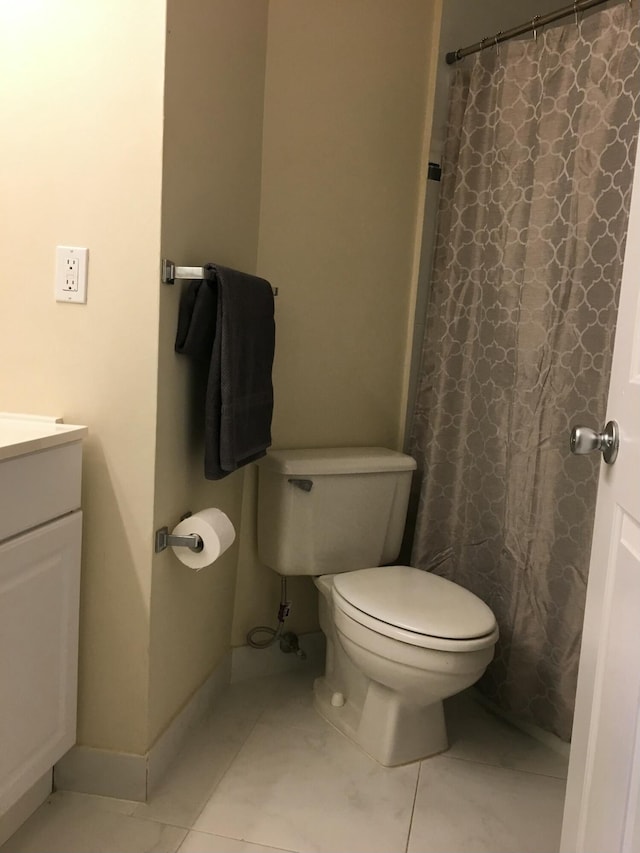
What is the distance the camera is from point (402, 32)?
2.02 metres

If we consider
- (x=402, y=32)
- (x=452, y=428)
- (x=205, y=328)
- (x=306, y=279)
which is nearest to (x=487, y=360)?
(x=452, y=428)

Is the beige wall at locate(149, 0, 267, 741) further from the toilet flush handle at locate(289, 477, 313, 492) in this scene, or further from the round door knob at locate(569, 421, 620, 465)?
the round door knob at locate(569, 421, 620, 465)

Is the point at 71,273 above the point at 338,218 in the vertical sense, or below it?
below

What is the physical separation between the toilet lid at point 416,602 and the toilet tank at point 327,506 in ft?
0.40

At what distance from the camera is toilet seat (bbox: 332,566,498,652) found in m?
1.58

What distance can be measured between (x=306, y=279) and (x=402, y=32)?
782mm

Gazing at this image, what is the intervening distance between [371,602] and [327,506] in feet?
1.13

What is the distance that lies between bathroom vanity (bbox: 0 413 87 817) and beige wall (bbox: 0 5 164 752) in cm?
6

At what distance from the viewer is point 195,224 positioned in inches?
60.2

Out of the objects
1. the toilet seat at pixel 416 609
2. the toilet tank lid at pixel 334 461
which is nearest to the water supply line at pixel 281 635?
the toilet seat at pixel 416 609

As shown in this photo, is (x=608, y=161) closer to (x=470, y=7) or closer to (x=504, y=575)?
(x=470, y=7)

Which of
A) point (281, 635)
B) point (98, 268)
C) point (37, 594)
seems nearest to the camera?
point (37, 594)

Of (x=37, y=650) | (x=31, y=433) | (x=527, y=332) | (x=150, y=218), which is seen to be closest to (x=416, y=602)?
(x=527, y=332)

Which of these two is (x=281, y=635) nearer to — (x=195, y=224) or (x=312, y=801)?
(x=312, y=801)
